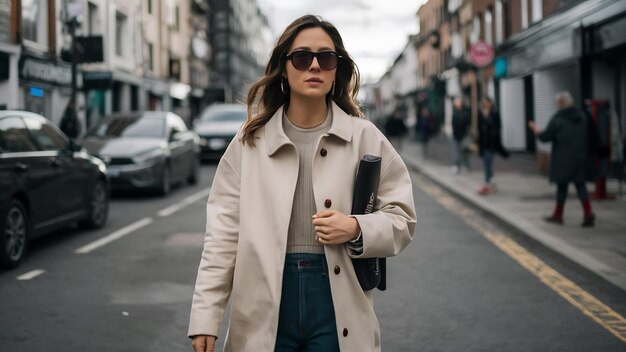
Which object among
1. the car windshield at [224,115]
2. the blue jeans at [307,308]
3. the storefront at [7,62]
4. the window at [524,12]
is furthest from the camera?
the car windshield at [224,115]

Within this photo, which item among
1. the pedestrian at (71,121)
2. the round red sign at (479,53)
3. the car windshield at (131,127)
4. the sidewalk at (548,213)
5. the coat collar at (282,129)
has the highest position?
the round red sign at (479,53)

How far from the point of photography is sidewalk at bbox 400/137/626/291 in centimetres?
756

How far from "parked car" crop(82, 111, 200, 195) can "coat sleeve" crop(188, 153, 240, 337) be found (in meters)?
10.9

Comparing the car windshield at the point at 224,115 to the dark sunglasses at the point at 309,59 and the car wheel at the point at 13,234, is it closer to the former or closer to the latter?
the car wheel at the point at 13,234

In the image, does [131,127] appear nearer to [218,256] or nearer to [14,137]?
[14,137]

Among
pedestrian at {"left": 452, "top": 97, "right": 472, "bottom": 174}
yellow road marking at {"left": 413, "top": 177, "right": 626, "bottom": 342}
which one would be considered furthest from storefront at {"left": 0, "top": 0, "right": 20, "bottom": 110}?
yellow road marking at {"left": 413, "top": 177, "right": 626, "bottom": 342}

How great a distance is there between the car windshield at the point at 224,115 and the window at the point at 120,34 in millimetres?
8563

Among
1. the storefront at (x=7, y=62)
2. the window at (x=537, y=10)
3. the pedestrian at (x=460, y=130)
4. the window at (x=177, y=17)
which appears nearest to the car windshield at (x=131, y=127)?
the storefront at (x=7, y=62)

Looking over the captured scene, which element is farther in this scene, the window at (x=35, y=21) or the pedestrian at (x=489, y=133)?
the window at (x=35, y=21)

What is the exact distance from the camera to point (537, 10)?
23.6m

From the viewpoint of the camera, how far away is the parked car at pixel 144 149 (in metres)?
14.2

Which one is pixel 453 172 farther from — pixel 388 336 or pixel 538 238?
pixel 388 336

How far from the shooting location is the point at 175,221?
37.2 ft

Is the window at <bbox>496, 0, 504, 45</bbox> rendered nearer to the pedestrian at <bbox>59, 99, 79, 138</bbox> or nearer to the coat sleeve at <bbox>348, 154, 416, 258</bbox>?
the pedestrian at <bbox>59, 99, 79, 138</bbox>
